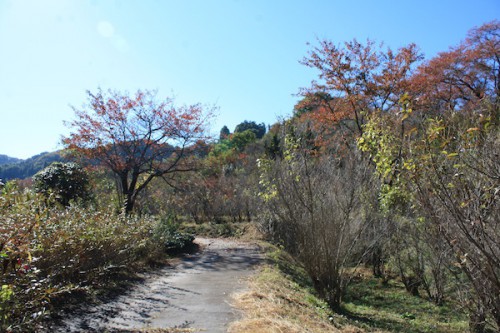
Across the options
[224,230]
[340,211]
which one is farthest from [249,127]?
[340,211]

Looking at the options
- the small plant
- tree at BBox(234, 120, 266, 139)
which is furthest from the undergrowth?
tree at BBox(234, 120, 266, 139)

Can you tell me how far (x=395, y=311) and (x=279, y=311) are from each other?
153 inches

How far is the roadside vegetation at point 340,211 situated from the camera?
125 inches

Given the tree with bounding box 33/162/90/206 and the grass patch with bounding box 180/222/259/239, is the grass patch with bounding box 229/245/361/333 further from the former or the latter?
the grass patch with bounding box 180/222/259/239

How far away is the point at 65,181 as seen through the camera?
37.4 feet

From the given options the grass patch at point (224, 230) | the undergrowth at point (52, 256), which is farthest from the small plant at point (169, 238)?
the grass patch at point (224, 230)

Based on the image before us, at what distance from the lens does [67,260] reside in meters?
5.10

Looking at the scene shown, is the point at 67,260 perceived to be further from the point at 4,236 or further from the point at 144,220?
the point at 144,220

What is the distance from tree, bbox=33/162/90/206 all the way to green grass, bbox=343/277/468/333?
850cm

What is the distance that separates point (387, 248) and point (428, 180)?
6.92m

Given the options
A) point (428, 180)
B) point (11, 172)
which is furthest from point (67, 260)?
point (11, 172)

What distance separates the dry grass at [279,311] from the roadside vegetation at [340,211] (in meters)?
0.04

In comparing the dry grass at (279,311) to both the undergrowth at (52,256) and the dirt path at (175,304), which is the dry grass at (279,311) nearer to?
the dirt path at (175,304)

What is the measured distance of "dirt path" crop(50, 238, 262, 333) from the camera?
450 centimetres
